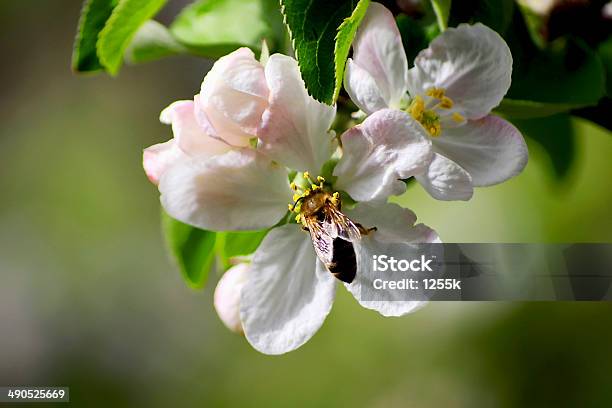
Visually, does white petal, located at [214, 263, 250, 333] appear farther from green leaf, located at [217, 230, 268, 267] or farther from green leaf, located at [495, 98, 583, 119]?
green leaf, located at [495, 98, 583, 119]

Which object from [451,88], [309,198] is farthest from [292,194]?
[451,88]

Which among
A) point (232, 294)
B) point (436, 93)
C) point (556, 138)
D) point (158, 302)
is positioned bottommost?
point (158, 302)

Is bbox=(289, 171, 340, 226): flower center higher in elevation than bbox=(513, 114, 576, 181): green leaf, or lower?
higher

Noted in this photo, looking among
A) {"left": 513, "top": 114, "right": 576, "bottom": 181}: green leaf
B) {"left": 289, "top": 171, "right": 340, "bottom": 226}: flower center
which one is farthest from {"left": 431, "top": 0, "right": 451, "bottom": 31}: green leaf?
{"left": 513, "top": 114, "right": 576, "bottom": 181}: green leaf

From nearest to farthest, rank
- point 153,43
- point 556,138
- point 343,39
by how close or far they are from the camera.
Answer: point 343,39
point 153,43
point 556,138

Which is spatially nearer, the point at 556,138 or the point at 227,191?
the point at 227,191

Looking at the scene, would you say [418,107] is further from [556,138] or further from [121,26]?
[556,138]

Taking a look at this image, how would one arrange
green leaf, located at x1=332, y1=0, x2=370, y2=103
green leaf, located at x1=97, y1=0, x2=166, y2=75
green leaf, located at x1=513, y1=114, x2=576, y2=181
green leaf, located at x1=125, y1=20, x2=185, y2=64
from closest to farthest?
green leaf, located at x1=332, y1=0, x2=370, y2=103
green leaf, located at x1=97, y1=0, x2=166, y2=75
green leaf, located at x1=125, y1=20, x2=185, y2=64
green leaf, located at x1=513, y1=114, x2=576, y2=181
